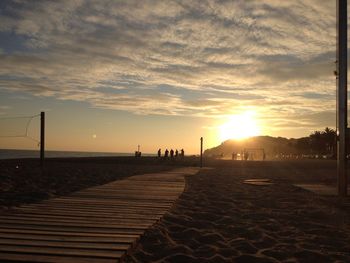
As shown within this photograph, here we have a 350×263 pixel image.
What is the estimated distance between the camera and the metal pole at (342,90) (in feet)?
33.9

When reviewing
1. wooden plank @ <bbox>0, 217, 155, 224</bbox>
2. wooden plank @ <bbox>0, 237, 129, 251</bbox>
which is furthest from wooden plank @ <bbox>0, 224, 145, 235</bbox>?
wooden plank @ <bbox>0, 237, 129, 251</bbox>

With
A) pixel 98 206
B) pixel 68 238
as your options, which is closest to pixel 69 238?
pixel 68 238

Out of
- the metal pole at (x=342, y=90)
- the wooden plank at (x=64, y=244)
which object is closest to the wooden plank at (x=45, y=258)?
the wooden plank at (x=64, y=244)

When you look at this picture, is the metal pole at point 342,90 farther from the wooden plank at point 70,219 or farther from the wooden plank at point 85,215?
the wooden plank at point 70,219

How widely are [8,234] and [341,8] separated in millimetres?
9693

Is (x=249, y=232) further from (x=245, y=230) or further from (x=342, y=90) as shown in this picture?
(x=342, y=90)

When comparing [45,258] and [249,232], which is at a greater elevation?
[45,258]

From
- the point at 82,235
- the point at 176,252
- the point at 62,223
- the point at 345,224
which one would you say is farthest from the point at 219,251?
the point at 345,224

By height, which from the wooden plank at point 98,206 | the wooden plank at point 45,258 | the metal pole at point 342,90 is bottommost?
the wooden plank at point 45,258

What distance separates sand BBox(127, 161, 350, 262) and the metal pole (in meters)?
0.97

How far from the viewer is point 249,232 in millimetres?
6031

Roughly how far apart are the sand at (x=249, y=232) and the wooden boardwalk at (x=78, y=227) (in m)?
0.26

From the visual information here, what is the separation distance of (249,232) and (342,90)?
6.09 meters

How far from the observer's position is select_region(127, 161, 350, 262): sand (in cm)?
471
